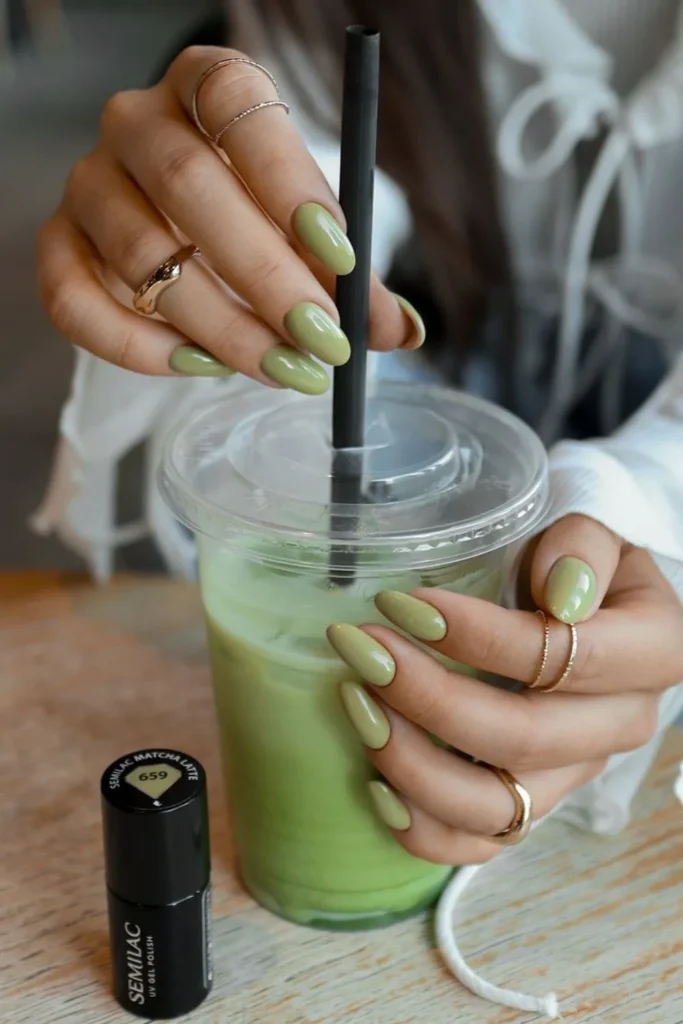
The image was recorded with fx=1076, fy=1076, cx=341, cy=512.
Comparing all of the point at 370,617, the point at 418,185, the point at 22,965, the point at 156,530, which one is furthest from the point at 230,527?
the point at 418,185

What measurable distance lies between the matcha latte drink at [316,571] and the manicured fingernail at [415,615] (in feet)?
0.03

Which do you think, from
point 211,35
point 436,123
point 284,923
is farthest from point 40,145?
point 284,923

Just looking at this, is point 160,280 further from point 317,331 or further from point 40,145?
point 40,145

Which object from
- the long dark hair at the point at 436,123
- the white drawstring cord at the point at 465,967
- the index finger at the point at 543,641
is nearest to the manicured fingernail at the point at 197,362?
the index finger at the point at 543,641

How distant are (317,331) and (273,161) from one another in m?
0.06

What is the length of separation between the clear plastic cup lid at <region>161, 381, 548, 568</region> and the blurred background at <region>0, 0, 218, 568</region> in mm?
529

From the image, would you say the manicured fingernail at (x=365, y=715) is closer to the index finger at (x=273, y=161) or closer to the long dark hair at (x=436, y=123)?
the index finger at (x=273, y=161)

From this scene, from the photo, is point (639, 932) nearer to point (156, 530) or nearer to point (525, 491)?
point (525, 491)

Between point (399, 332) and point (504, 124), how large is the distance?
41cm

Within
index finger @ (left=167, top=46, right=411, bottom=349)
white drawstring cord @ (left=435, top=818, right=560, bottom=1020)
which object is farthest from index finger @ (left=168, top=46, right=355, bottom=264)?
white drawstring cord @ (left=435, top=818, right=560, bottom=1020)

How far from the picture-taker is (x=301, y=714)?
0.41 m

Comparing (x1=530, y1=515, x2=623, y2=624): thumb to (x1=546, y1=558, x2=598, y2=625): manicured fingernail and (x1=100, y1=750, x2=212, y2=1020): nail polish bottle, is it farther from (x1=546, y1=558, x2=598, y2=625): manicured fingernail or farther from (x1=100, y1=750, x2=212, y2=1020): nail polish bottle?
(x1=100, y1=750, x2=212, y2=1020): nail polish bottle

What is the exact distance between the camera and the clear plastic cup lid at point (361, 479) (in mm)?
377

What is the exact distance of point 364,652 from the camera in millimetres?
376
